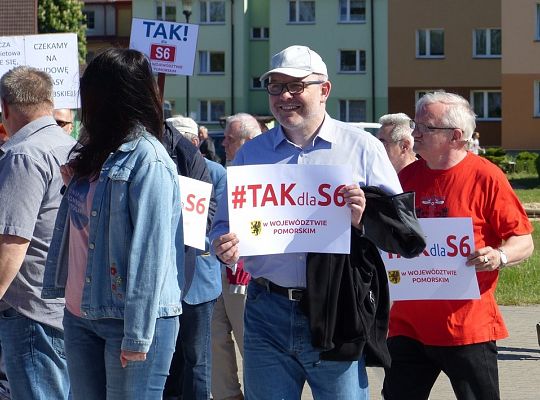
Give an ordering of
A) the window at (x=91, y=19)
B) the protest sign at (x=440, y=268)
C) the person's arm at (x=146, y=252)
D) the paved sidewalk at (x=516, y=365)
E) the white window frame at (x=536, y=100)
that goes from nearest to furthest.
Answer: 1. the person's arm at (x=146, y=252)
2. the protest sign at (x=440, y=268)
3. the paved sidewalk at (x=516, y=365)
4. the white window frame at (x=536, y=100)
5. the window at (x=91, y=19)

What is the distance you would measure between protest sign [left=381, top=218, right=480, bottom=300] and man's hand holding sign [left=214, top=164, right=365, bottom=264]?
986 mm

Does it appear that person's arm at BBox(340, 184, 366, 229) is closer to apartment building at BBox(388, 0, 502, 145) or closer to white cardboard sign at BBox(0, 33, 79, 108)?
white cardboard sign at BBox(0, 33, 79, 108)

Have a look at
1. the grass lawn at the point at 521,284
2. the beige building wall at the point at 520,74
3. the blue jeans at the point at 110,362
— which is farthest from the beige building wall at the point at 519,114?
the blue jeans at the point at 110,362

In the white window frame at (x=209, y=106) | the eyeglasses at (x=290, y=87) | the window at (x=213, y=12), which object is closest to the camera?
the eyeglasses at (x=290, y=87)

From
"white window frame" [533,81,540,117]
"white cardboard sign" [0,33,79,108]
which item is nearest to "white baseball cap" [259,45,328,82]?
"white cardboard sign" [0,33,79,108]

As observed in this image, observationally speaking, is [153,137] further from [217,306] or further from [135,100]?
[217,306]

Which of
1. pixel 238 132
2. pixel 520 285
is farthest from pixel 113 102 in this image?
pixel 520 285

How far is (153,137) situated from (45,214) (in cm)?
119

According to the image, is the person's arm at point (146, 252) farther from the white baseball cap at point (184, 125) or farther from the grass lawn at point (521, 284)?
the grass lawn at point (521, 284)

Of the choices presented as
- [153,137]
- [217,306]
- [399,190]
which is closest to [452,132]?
[399,190]

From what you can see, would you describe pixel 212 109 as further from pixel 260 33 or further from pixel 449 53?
pixel 449 53

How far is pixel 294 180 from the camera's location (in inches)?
193

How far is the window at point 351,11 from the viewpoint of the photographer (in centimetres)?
6081

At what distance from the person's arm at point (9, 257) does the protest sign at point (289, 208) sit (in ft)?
3.57
